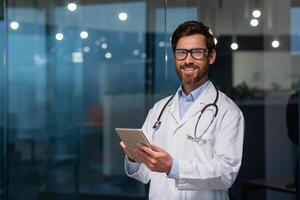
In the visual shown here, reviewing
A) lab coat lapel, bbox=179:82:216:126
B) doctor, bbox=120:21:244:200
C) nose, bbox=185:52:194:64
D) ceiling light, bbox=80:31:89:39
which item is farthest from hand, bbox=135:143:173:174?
ceiling light, bbox=80:31:89:39

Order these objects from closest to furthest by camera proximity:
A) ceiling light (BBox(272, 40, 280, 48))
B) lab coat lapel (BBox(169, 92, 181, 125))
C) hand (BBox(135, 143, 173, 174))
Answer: hand (BBox(135, 143, 173, 174)) < lab coat lapel (BBox(169, 92, 181, 125)) < ceiling light (BBox(272, 40, 280, 48))

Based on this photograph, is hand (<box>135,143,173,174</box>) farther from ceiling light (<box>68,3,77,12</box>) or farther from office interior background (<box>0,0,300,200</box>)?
ceiling light (<box>68,3,77,12</box>)

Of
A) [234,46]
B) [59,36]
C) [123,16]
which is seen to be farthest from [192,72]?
[59,36]

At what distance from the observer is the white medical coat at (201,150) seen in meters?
2.08

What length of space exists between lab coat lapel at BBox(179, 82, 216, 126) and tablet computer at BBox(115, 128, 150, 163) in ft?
0.74

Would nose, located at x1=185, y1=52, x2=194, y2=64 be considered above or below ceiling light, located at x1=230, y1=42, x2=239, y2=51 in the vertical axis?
below

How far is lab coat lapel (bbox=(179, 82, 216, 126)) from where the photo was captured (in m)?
2.22

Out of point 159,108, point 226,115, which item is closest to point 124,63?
point 159,108

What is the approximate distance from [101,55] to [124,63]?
23cm

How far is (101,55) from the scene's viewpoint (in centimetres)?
496

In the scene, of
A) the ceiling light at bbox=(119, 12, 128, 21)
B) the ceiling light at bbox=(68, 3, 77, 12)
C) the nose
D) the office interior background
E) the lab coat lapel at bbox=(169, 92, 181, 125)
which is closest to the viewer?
the nose

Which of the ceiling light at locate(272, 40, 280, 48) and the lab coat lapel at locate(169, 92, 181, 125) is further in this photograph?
the ceiling light at locate(272, 40, 280, 48)

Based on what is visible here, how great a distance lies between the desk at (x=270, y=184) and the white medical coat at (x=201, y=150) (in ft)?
5.67

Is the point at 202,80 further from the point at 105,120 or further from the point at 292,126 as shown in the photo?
the point at 105,120
